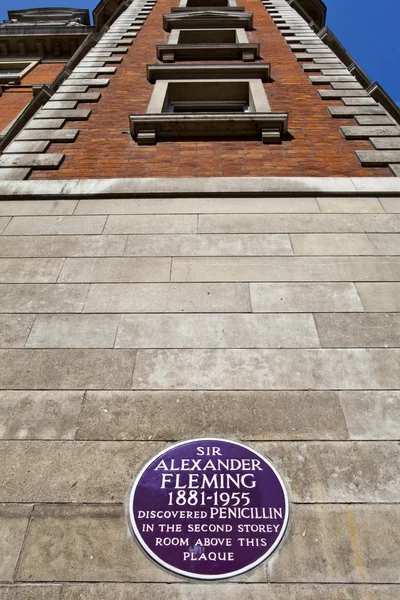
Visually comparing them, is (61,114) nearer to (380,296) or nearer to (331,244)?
(331,244)

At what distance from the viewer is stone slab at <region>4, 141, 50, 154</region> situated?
25.9 ft

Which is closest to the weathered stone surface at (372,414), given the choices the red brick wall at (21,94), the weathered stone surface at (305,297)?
the weathered stone surface at (305,297)

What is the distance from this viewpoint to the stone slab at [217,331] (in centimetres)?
472

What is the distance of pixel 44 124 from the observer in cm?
865

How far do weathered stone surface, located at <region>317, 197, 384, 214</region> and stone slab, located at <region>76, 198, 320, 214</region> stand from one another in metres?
0.14

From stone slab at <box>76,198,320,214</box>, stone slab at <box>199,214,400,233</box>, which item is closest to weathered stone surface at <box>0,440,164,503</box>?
stone slab at <box>199,214,400,233</box>

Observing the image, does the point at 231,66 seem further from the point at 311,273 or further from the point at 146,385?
the point at 146,385

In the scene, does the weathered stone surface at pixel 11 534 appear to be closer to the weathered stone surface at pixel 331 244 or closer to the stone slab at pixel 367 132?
the weathered stone surface at pixel 331 244

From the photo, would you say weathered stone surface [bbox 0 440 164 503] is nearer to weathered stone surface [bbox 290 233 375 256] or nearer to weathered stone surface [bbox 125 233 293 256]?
weathered stone surface [bbox 125 233 293 256]

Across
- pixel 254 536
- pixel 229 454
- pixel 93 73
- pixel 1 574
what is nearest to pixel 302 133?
pixel 93 73

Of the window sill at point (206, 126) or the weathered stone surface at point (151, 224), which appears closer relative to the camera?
the weathered stone surface at point (151, 224)

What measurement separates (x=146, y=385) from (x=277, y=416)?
128 centimetres

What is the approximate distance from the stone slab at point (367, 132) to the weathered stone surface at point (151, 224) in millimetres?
3821

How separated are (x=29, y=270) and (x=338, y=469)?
4.20 metres
